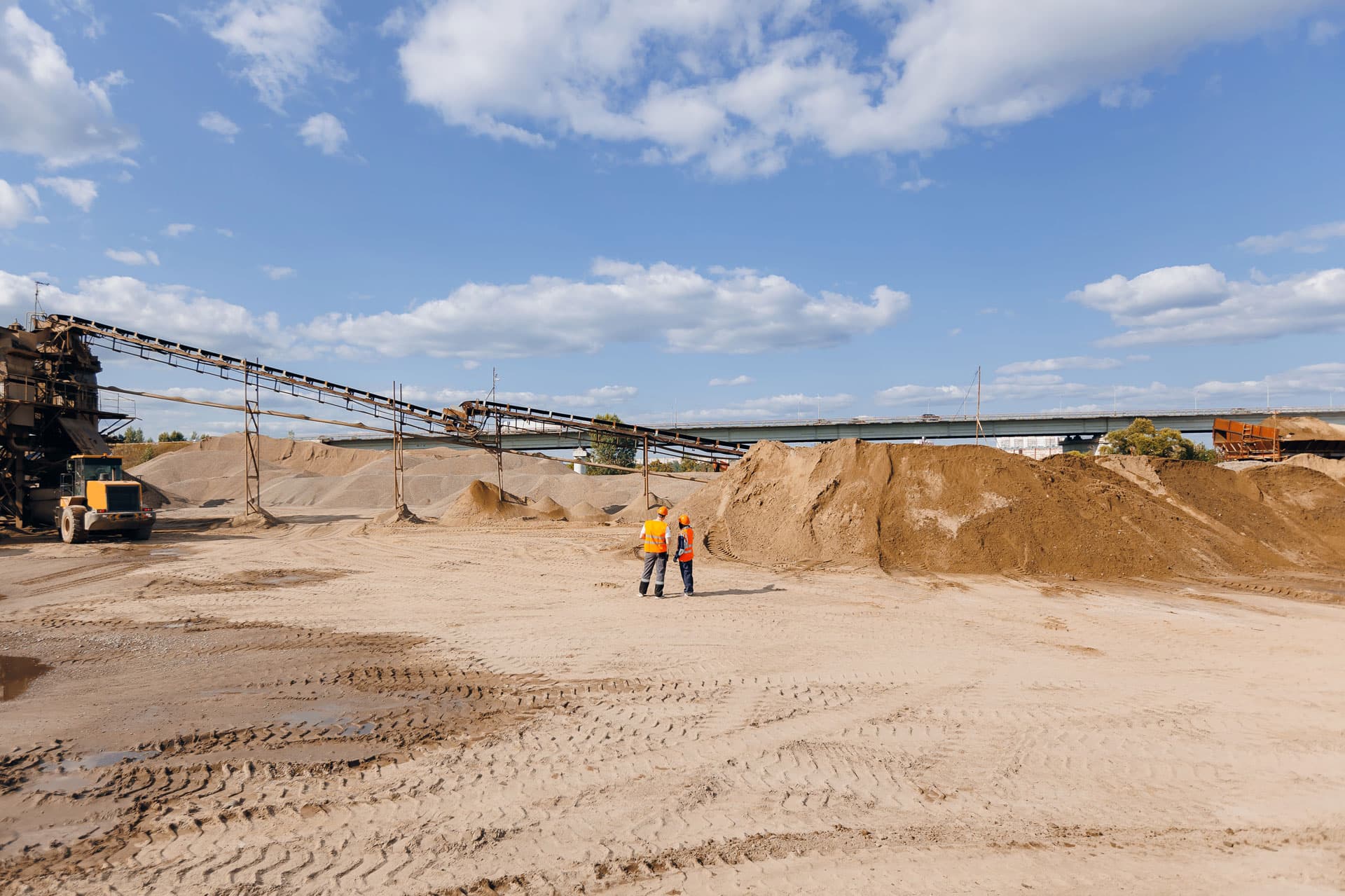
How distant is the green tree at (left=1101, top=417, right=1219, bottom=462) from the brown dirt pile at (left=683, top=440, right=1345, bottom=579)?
34839 millimetres

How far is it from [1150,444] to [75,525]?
58572 mm

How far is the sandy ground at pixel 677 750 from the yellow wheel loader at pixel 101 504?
43.0 feet

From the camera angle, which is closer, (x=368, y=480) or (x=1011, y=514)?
Answer: (x=1011, y=514)

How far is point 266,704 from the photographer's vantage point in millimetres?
7098

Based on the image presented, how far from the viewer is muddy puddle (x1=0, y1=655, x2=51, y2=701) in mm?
7777

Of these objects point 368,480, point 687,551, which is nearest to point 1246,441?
point 687,551

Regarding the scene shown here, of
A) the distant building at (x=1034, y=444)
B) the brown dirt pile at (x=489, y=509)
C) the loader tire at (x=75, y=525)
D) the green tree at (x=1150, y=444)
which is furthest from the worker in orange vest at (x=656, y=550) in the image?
the distant building at (x=1034, y=444)

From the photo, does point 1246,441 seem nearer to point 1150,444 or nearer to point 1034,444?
point 1150,444

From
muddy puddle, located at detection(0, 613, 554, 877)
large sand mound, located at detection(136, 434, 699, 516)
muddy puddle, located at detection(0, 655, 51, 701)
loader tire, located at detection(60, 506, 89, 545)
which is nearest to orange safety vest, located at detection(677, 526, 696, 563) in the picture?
muddy puddle, located at detection(0, 613, 554, 877)

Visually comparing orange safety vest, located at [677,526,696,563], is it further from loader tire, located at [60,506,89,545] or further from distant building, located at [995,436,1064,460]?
distant building, located at [995,436,1064,460]

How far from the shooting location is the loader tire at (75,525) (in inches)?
896

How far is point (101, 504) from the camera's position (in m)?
22.9

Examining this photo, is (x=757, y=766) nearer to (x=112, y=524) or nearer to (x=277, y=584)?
(x=277, y=584)

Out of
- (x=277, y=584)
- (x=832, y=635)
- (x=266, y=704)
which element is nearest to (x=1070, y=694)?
→ (x=832, y=635)
